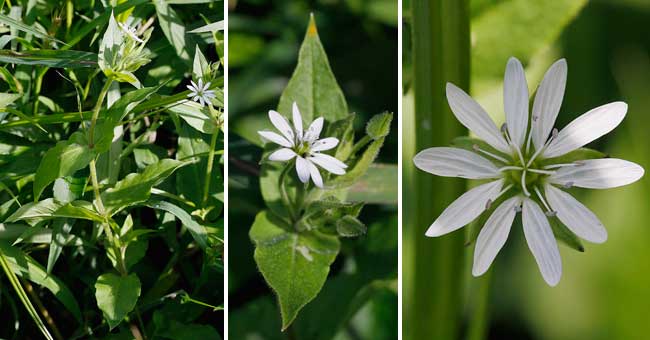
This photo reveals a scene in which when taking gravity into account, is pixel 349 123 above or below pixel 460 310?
above

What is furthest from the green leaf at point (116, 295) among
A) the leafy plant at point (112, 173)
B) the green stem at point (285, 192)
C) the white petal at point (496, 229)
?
the white petal at point (496, 229)

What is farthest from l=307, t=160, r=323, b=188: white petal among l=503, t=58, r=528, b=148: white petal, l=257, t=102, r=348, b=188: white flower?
l=503, t=58, r=528, b=148: white petal

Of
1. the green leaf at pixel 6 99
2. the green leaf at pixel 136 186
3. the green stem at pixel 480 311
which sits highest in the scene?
the green leaf at pixel 6 99

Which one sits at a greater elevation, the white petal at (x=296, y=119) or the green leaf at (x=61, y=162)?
the white petal at (x=296, y=119)

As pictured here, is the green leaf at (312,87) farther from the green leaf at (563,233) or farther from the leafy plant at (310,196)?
the green leaf at (563,233)

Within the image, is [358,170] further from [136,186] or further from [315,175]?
[136,186]

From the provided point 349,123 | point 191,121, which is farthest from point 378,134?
point 191,121

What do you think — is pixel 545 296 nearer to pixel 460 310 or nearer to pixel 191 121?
Answer: pixel 460 310
